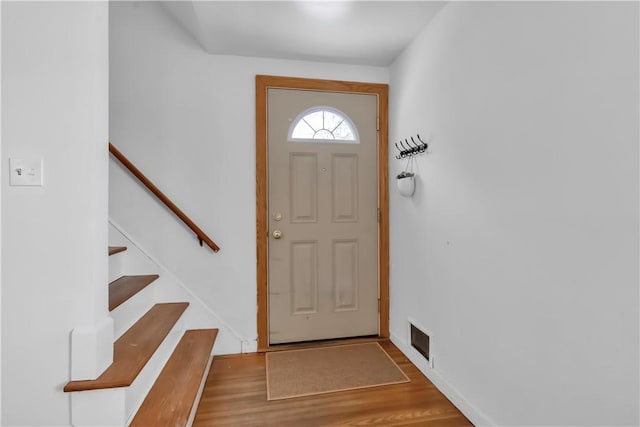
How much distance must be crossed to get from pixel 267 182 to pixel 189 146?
0.63 metres

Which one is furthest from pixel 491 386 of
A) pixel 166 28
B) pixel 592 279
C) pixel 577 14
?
pixel 166 28

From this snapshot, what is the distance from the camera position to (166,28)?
7.62 ft

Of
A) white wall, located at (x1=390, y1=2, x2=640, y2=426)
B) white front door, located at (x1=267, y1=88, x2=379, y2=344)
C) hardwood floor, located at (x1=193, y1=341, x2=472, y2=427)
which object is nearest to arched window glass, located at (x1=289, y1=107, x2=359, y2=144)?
white front door, located at (x1=267, y1=88, x2=379, y2=344)

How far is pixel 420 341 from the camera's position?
2191 millimetres

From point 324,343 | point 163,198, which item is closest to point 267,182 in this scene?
point 163,198

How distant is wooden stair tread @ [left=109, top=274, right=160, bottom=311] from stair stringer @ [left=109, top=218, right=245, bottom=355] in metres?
0.07

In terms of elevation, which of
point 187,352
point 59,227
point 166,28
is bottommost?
point 187,352

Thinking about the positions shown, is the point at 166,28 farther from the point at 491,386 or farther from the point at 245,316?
the point at 491,386

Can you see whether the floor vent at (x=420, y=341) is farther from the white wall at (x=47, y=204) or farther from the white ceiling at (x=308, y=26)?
the white ceiling at (x=308, y=26)

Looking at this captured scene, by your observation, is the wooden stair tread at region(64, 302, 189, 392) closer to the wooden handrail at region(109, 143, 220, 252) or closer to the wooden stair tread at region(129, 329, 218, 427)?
the wooden stair tread at region(129, 329, 218, 427)

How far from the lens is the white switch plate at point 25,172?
46.8 inches

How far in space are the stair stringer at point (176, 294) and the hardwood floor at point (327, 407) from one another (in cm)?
35

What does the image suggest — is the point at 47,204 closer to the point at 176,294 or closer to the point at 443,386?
the point at 176,294

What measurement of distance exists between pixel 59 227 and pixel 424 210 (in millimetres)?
1926
